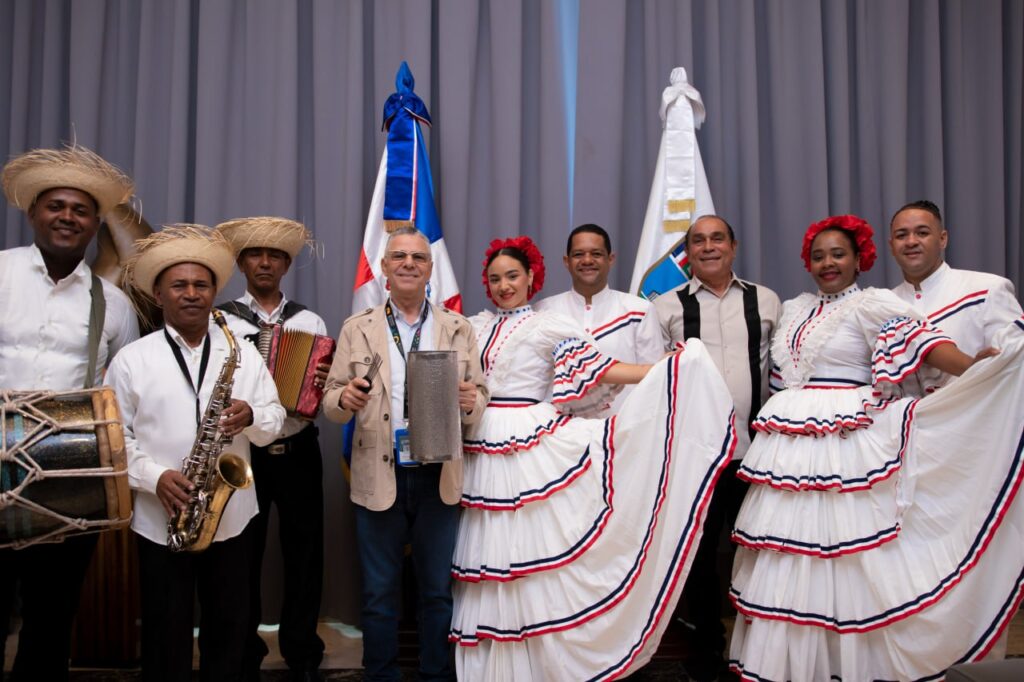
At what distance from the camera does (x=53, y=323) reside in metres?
2.47

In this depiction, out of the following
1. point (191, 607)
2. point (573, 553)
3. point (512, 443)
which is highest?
point (512, 443)

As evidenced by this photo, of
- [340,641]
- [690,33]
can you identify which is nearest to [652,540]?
[340,641]

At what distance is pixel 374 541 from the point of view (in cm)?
255

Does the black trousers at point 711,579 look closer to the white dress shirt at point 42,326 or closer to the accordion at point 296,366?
the accordion at point 296,366

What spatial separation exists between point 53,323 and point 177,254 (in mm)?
509

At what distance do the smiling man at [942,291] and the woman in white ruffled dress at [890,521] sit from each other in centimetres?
37

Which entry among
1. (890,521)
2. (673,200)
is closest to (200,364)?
(890,521)

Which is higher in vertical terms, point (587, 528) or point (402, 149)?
point (402, 149)

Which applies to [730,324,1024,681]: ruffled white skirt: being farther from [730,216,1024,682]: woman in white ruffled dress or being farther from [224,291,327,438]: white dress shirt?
[224,291,327,438]: white dress shirt

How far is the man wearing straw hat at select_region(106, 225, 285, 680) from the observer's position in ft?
7.31

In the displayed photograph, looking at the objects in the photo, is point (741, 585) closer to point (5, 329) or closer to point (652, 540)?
point (652, 540)

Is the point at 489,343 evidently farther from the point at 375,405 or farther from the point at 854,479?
the point at 854,479

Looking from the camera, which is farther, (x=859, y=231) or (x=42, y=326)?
(x=859, y=231)

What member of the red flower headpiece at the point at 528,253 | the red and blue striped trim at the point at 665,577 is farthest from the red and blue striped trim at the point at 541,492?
the red flower headpiece at the point at 528,253
